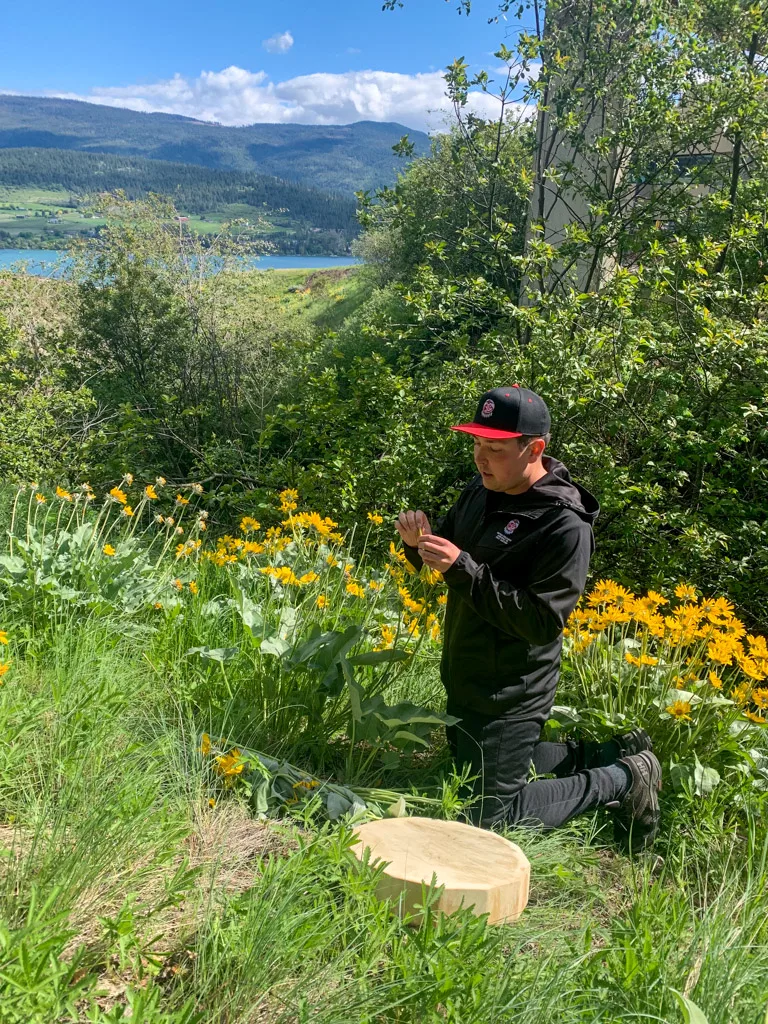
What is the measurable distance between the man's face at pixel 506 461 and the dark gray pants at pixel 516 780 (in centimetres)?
81

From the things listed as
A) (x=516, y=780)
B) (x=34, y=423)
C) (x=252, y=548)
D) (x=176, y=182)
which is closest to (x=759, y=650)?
(x=516, y=780)

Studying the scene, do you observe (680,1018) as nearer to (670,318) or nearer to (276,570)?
(276,570)

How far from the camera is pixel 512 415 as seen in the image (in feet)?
8.28

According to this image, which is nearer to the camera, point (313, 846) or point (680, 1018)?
point (680, 1018)

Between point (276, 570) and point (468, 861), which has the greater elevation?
point (276, 570)

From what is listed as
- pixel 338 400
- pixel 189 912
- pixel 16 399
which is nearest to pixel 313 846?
pixel 189 912

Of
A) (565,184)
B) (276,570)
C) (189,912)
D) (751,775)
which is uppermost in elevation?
(565,184)

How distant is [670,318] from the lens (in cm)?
611

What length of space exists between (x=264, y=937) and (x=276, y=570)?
1.79m

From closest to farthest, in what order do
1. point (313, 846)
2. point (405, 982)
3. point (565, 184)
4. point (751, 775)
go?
point (405, 982), point (313, 846), point (751, 775), point (565, 184)

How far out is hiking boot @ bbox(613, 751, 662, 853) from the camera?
276 centimetres

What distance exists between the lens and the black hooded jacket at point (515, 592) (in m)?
2.45

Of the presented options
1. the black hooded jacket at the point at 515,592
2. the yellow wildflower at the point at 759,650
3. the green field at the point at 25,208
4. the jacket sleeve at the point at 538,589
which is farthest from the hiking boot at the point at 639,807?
the green field at the point at 25,208

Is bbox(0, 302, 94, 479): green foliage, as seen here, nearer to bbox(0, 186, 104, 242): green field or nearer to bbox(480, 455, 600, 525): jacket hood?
bbox(480, 455, 600, 525): jacket hood
